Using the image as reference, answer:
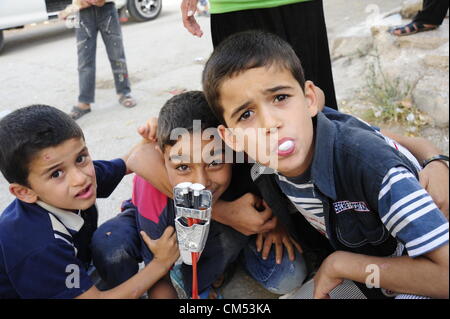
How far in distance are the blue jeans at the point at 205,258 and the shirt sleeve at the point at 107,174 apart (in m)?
0.14

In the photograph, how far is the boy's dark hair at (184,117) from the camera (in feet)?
4.92

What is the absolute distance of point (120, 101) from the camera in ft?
12.8

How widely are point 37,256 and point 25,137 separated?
0.42 meters

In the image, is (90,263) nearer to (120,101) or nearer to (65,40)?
(120,101)

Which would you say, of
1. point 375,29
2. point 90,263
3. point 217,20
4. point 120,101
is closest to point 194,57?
point 120,101

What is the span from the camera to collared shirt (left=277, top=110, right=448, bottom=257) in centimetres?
100

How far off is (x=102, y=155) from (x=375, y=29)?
261cm

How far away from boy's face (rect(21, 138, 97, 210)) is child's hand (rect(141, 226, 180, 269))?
0.96 ft

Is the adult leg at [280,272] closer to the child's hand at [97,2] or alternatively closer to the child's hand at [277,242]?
the child's hand at [277,242]

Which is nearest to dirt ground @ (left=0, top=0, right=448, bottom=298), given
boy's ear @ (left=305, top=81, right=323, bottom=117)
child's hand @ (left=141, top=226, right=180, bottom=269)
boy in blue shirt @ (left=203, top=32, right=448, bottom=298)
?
child's hand @ (left=141, top=226, right=180, bottom=269)

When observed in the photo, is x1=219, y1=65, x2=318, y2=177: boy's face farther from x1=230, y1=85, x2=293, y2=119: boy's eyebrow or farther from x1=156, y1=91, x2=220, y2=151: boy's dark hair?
x1=156, y1=91, x2=220, y2=151: boy's dark hair

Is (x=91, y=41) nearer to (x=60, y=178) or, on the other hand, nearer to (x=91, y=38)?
(x=91, y=38)

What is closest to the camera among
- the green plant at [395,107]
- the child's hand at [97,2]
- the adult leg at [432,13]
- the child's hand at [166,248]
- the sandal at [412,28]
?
the child's hand at [166,248]

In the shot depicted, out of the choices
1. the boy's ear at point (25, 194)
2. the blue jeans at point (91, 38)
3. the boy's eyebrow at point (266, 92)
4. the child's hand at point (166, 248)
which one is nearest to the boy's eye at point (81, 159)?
the boy's ear at point (25, 194)
